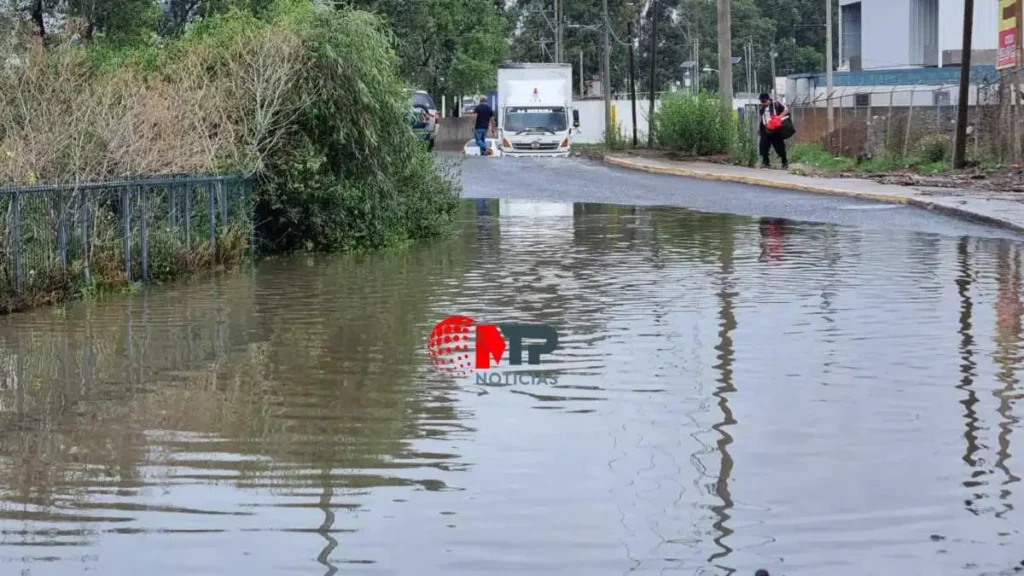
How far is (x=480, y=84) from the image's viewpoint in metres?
80.3

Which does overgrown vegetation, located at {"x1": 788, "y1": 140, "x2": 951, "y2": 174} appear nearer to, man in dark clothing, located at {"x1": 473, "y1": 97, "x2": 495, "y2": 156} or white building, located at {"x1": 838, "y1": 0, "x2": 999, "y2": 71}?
man in dark clothing, located at {"x1": 473, "y1": 97, "x2": 495, "y2": 156}

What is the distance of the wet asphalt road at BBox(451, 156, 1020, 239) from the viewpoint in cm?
2325

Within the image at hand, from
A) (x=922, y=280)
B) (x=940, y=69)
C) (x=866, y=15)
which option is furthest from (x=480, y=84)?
(x=922, y=280)

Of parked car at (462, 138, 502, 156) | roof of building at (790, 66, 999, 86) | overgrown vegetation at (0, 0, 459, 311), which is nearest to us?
overgrown vegetation at (0, 0, 459, 311)

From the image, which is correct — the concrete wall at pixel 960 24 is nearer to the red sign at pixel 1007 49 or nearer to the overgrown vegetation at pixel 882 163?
the overgrown vegetation at pixel 882 163

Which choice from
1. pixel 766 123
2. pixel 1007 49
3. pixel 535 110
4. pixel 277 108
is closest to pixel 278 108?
pixel 277 108

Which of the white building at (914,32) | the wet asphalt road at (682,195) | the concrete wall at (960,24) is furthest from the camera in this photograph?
the white building at (914,32)

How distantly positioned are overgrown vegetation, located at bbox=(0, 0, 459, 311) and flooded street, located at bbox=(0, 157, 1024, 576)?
275cm

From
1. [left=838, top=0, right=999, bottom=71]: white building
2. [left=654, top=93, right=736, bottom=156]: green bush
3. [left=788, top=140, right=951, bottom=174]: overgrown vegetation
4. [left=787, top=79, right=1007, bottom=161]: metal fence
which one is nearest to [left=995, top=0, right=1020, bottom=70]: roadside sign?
[left=787, top=79, right=1007, bottom=161]: metal fence

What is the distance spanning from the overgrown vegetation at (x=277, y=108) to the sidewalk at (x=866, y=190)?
8.73m

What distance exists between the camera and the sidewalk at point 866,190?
76.4ft

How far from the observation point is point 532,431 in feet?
27.9

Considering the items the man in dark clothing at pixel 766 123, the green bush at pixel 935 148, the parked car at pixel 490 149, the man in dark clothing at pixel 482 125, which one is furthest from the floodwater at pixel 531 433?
the parked car at pixel 490 149

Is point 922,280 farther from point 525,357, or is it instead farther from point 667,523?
point 667,523
